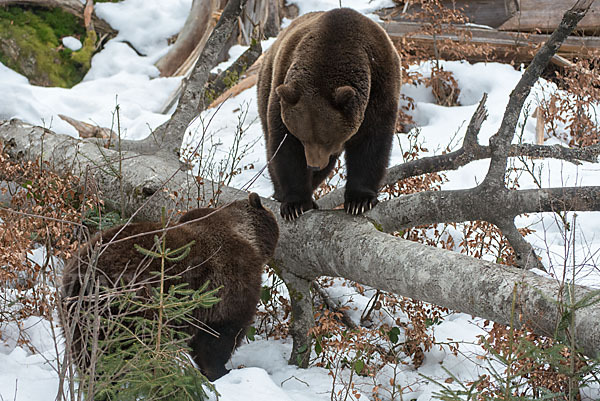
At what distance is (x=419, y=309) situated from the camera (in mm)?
5324

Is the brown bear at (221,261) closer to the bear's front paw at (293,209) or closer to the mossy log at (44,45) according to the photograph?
the bear's front paw at (293,209)

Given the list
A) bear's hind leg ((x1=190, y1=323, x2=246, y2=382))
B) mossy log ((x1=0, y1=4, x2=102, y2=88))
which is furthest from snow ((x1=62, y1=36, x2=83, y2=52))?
bear's hind leg ((x1=190, y1=323, x2=246, y2=382))

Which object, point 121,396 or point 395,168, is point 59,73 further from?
point 121,396

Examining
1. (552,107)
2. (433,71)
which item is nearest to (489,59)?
(433,71)

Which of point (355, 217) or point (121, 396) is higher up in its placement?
point (355, 217)

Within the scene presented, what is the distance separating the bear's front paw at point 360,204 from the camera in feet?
16.2

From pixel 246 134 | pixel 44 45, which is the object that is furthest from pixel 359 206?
pixel 44 45

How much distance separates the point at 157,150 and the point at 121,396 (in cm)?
423

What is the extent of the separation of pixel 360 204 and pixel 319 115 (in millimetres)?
785

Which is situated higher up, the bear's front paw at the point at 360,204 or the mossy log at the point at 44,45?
the mossy log at the point at 44,45

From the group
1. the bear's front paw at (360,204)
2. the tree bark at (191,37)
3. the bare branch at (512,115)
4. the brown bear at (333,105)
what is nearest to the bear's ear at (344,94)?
the brown bear at (333,105)

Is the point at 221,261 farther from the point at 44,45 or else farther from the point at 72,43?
the point at 72,43

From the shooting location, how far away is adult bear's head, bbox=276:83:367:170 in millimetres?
4594

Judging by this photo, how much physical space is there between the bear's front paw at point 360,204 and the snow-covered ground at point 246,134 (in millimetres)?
1168
